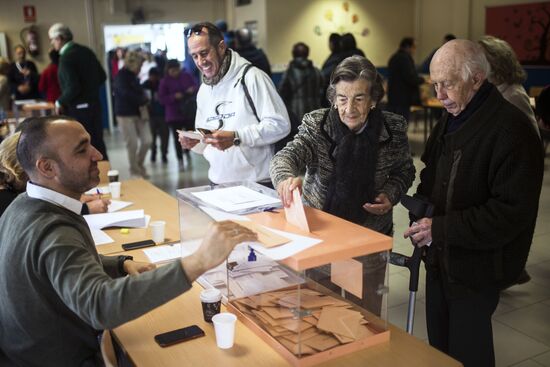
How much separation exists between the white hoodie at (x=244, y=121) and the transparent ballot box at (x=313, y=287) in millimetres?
897

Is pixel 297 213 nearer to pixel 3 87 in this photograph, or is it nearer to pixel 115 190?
pixel 115 190

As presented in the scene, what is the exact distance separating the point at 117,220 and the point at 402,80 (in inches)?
247

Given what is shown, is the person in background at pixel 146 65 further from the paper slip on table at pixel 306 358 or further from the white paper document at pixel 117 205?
the paper slip on table at pixel 306 358

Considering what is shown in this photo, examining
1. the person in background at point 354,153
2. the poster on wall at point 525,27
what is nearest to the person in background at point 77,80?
the person in background at point 354,153

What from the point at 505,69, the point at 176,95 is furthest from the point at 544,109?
the point at 176,95

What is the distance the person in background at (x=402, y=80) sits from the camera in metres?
8.27

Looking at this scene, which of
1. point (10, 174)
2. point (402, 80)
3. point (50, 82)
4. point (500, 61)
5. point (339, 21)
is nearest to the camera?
point (10, 174)

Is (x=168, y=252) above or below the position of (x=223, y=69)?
below

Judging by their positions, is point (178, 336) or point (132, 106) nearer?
point (178, 336)

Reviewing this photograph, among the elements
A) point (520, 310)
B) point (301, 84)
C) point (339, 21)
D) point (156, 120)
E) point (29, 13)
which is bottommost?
point (520, 310)

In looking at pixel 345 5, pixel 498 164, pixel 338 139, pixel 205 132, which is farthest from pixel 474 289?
pixel 345 5

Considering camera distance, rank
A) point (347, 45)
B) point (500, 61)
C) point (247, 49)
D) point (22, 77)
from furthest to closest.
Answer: point (22, 77) → point (347, 45) → point (247, 49) → point (500, 61)

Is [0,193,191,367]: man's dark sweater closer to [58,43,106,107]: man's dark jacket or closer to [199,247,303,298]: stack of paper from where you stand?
[199,247,303,298]: stack of paper

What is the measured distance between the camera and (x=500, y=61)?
3012mm
